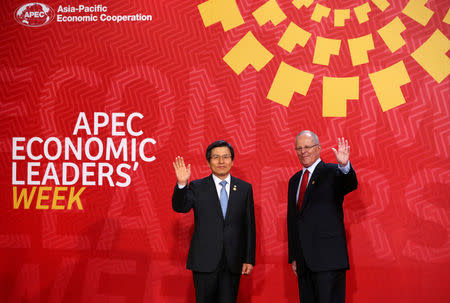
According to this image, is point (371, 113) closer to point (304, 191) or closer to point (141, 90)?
point (304, 191)

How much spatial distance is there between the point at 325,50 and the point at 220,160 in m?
1.46

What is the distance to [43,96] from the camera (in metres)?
3.34

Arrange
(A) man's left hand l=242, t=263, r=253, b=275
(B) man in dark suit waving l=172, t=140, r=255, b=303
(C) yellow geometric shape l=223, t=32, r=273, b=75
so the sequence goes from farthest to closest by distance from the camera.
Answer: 1. (C) yellow geometric shape l=223, t=32, r=273, b=75
2. (A) man's left hand l=242, t=263, r=253, b=275
3. (B) man in dark suit waving l=172, t=140, r=255, b=303

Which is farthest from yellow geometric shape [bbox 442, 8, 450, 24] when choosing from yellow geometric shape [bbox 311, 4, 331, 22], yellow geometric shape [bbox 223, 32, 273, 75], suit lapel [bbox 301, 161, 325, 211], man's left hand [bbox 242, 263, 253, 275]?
man's left hand [bbox 242, 263, 253, 275]

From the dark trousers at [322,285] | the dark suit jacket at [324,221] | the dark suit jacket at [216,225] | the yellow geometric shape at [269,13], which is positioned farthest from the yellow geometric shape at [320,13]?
the dark trousers at [322,285]

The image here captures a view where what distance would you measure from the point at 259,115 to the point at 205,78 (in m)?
0.56

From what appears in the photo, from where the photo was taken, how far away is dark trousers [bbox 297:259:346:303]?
2.35m

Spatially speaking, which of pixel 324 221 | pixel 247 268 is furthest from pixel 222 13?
pixel 247 268

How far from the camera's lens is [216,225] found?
238 cm

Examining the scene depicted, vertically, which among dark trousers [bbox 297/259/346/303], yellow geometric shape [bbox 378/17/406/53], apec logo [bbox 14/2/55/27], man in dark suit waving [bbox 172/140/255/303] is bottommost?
dark trousers [bbox 297/259/346/303]

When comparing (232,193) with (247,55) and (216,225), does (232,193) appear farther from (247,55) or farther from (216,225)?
(247,55)

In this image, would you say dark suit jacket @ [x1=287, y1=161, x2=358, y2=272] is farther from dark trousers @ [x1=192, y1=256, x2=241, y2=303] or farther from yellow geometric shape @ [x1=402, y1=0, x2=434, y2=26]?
yellow geometric shape @ [x1=402, y1=0, x2=434, y2=26]

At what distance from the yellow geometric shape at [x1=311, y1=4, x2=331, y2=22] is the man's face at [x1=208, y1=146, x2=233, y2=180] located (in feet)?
5.02

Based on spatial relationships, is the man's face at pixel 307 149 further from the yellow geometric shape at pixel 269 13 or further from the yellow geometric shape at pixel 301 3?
the yellow geometric shape at pixel 301 3
